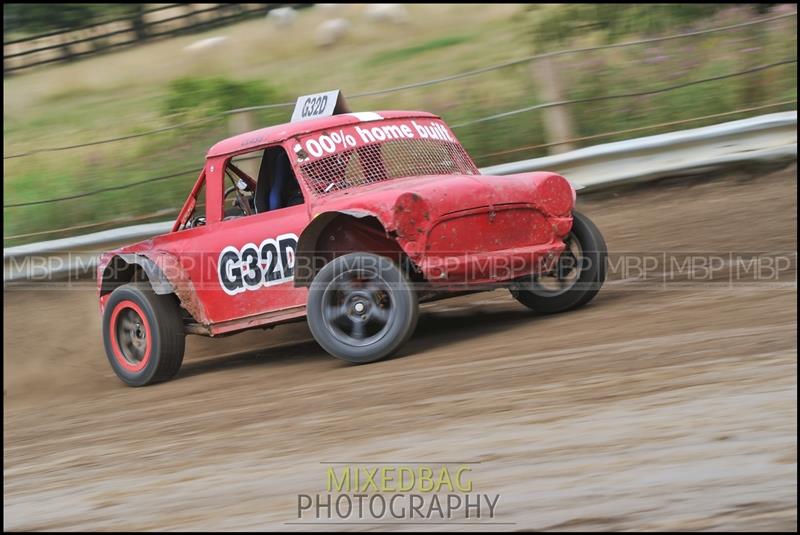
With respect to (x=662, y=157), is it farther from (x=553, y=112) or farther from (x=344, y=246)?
(x=344, y=246)

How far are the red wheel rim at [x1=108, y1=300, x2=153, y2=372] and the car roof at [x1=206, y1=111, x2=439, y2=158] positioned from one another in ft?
4.35

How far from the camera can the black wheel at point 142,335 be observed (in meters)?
7.37

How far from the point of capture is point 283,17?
24.5m

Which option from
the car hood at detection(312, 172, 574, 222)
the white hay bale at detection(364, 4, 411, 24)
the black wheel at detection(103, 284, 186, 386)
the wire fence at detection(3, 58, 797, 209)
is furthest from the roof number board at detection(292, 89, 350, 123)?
the white hay bale at detection(364, 4, 411, 24)

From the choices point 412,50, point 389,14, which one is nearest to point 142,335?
point 412,50

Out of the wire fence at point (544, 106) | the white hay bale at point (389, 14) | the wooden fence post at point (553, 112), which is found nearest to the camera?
the wire fence at point (544, 106)

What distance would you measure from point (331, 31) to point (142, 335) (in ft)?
54.6

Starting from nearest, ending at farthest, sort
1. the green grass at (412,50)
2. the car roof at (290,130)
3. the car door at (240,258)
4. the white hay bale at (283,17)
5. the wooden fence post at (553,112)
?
1. the car door at (240,258)
2. the car roof at (290,130)
3. the wooden fence post at (553,112)
4. the green grass at (412,50)
5. the white hay bale at (283,17)

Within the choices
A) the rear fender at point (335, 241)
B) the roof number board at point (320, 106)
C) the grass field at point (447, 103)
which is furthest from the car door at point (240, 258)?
the grass field at point (447, 103)

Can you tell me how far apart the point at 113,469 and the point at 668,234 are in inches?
213

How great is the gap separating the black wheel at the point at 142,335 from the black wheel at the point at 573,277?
2399mm

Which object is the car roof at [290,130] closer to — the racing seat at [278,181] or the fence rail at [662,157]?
the racing seat at [278,181]

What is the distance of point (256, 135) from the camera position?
7.18 metres

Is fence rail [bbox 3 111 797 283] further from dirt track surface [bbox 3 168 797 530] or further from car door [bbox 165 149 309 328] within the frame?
car door [bbox 165 149 309 328]
